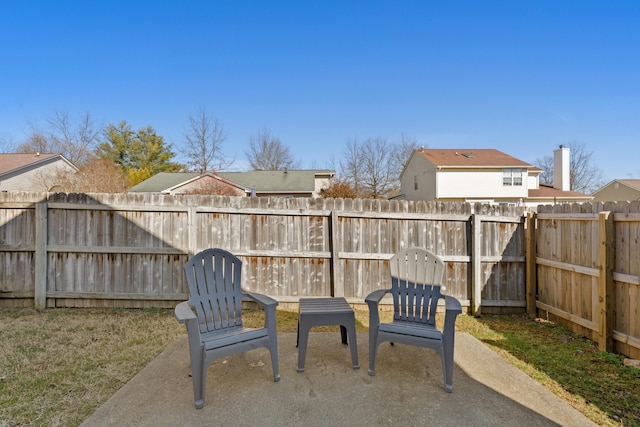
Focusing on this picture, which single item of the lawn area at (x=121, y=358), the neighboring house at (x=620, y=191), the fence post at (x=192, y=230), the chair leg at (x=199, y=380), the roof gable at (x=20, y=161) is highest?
the roof gable at (x=20, y=161)

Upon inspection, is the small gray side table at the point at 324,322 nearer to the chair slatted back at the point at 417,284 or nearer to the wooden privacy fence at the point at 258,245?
the chair slatted back at the point at 417,284

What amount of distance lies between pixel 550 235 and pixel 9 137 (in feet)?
110

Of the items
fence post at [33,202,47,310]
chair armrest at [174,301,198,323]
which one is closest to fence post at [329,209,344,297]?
chair armrest at [174,301,198,323]

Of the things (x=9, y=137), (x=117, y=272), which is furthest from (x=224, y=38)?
(x=9, y=137)

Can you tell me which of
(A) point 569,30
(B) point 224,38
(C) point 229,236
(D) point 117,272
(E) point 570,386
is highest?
(B) point 224,38

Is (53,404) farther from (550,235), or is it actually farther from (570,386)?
(550,235)

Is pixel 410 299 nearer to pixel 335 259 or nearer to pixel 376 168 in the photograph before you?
pixel 335 259

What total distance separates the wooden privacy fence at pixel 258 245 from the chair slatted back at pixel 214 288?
→ 1.73 metres

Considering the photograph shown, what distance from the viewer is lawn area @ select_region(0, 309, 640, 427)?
2.25m

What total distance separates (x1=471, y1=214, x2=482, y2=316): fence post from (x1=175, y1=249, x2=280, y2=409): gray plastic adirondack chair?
318 centimetres

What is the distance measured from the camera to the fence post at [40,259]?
433cm

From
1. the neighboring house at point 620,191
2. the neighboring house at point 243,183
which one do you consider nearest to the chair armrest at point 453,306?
the neighboring house at point 243,183

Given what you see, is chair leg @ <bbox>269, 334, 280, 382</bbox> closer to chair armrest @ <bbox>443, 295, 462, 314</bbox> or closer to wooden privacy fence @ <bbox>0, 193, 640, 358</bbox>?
chair armrest @ <bbox>443, 295, 462, 314</bbox>

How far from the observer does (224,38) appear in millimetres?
9500
